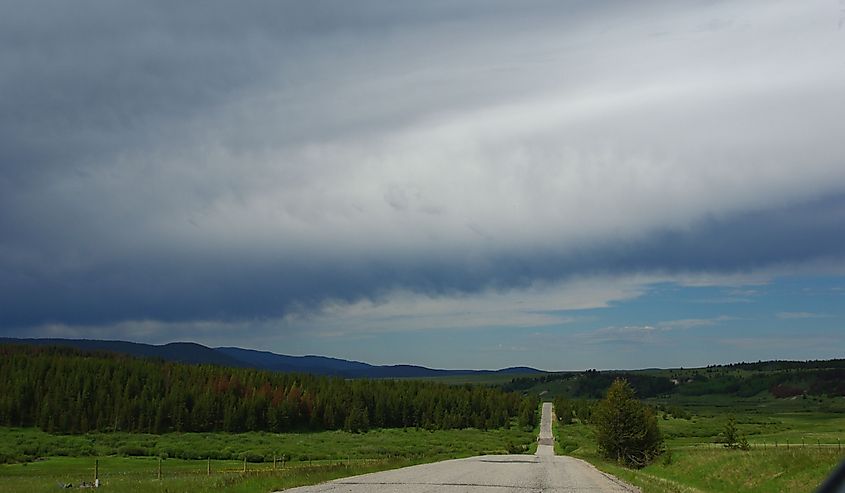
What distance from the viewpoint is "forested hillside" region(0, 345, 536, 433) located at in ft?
422

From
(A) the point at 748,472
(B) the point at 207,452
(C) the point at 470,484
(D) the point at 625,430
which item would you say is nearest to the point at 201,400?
(B) the point at 207,452

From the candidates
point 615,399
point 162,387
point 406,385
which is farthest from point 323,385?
point 615,399

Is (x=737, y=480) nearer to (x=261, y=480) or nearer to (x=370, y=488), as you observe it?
(x=370, y=488)

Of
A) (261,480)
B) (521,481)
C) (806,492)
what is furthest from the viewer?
(521,481)

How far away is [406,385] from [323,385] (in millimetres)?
23471

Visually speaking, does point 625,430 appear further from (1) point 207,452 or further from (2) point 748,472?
(1) point 207,452

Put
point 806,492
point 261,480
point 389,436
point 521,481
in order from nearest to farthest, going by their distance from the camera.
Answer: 1. point 806,492
2. point 261,480
3. point 521,481
4. point 389,436

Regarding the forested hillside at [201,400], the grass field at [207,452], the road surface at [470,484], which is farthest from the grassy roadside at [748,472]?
the forested hillside at [201,400]

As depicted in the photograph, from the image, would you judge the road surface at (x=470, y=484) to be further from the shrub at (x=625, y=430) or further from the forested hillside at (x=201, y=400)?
the forested hillside at (x=201, y=400)

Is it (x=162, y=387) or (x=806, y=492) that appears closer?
(x=806, y=492)

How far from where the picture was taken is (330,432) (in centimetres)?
13688

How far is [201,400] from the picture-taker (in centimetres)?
13438

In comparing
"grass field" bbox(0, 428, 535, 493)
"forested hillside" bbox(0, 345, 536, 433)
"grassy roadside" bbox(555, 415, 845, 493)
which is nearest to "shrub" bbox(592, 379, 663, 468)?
"grass field" bbox(0, 428, 535, 493)

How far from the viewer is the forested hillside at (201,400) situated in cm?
12862
